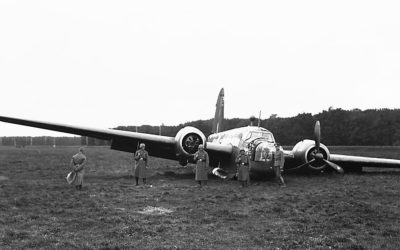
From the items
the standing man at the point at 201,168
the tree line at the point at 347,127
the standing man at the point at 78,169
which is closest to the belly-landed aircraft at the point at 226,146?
the standing man at the point at 201,168

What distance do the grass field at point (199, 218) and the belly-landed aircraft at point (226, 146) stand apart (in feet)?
8.35

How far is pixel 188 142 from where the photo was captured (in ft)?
55.0

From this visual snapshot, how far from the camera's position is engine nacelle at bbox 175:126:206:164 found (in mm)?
16531

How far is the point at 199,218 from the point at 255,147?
6.72 metres

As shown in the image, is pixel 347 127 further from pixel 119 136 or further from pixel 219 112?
pixel 119 136

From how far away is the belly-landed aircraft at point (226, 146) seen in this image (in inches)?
608

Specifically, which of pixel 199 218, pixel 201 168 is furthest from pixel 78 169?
pixel 199 218

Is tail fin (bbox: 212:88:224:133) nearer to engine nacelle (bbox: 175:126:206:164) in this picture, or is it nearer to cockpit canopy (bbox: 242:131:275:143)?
engine nacelle (bbox: 175:126:206:164)

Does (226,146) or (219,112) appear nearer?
(226,146)

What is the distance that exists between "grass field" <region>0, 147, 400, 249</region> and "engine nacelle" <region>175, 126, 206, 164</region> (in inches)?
136

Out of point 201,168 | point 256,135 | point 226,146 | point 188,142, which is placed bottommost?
point 201,168

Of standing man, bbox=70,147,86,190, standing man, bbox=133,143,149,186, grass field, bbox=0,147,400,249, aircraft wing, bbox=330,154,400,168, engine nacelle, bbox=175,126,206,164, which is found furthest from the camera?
aircraft wing, bbox=330,154,400,168

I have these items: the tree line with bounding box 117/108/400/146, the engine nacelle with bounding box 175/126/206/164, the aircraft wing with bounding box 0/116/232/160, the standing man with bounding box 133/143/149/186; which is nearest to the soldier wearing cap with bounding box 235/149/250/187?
the engine nacelle with bounding box 175/126/206/164

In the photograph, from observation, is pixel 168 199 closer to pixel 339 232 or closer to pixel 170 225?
pixel 170 225
